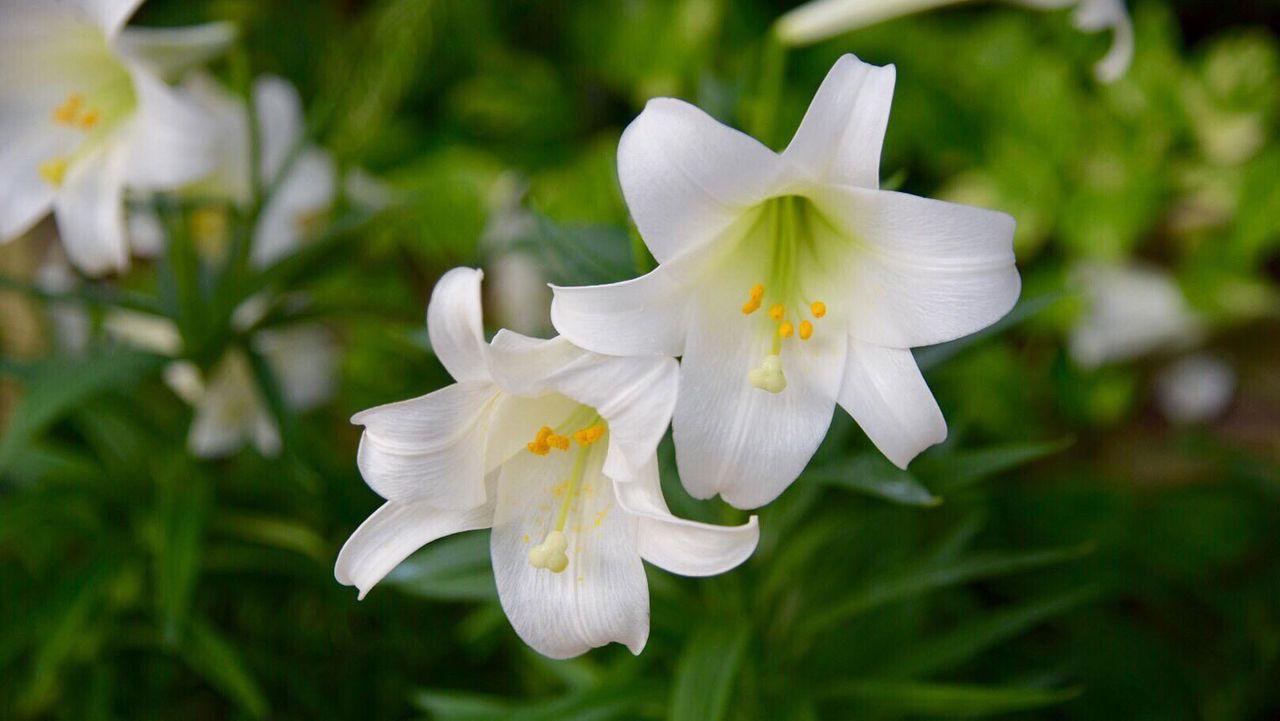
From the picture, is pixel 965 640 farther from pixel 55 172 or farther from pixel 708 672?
pixel 55 172

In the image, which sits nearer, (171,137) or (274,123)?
(171,137)

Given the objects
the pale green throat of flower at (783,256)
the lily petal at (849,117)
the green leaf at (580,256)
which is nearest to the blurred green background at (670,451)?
the green leaf at (580,256)

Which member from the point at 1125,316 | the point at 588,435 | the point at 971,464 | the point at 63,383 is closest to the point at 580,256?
the point at 588,435

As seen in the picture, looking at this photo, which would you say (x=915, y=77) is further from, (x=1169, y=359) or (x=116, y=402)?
(x=116, y=402)

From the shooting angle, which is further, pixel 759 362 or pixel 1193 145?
pixel 1193 145

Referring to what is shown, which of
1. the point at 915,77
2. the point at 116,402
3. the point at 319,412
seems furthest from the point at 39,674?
the point at 915,77
